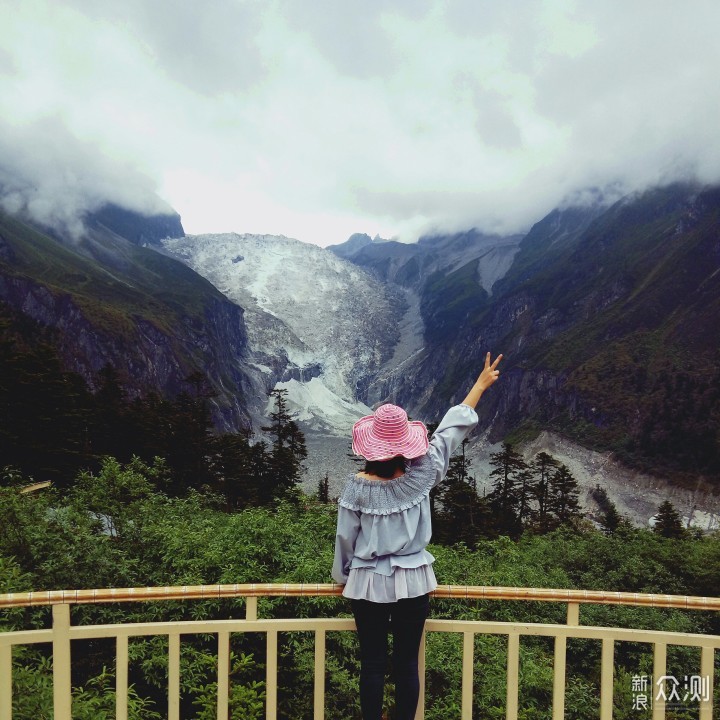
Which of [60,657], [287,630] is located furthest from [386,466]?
[60,657]

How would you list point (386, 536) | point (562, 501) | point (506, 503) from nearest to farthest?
point (386, 536) < point (506, 503) < point (562, 501)

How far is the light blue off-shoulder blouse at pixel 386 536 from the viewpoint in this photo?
3369 mm

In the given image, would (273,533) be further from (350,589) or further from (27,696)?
(350,589)

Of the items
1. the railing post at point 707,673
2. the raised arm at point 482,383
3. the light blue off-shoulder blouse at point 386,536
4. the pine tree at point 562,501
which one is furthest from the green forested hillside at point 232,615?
the pine tree at point 562,501

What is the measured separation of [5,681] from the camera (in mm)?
3295

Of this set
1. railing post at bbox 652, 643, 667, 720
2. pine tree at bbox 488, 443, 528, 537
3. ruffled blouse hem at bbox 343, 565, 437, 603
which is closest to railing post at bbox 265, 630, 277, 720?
ruffled blouse hem at bbox 343, 565, 437, 603

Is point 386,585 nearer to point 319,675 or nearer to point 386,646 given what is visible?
point 386,646

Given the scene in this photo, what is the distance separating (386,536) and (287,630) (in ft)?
3.24

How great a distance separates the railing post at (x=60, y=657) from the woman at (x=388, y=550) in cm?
178

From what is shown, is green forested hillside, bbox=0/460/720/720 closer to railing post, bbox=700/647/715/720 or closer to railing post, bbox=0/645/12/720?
railing post, bbox=0/645/12/720

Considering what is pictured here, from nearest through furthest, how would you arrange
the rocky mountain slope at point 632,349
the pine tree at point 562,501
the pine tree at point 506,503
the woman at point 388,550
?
the woman at point 388,550 < the pine tree at point 506,503 < the pine tree at point 562,501 < the rocky mountain slope at point 632,349

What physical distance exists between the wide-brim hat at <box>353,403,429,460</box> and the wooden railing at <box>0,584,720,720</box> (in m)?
1.01

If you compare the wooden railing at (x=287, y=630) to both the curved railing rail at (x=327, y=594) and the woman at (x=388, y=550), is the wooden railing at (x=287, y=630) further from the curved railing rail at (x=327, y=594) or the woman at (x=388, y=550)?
the woman at (x=388, y=550)

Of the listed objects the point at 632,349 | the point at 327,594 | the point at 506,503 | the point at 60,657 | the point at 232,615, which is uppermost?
the point at 632,349
